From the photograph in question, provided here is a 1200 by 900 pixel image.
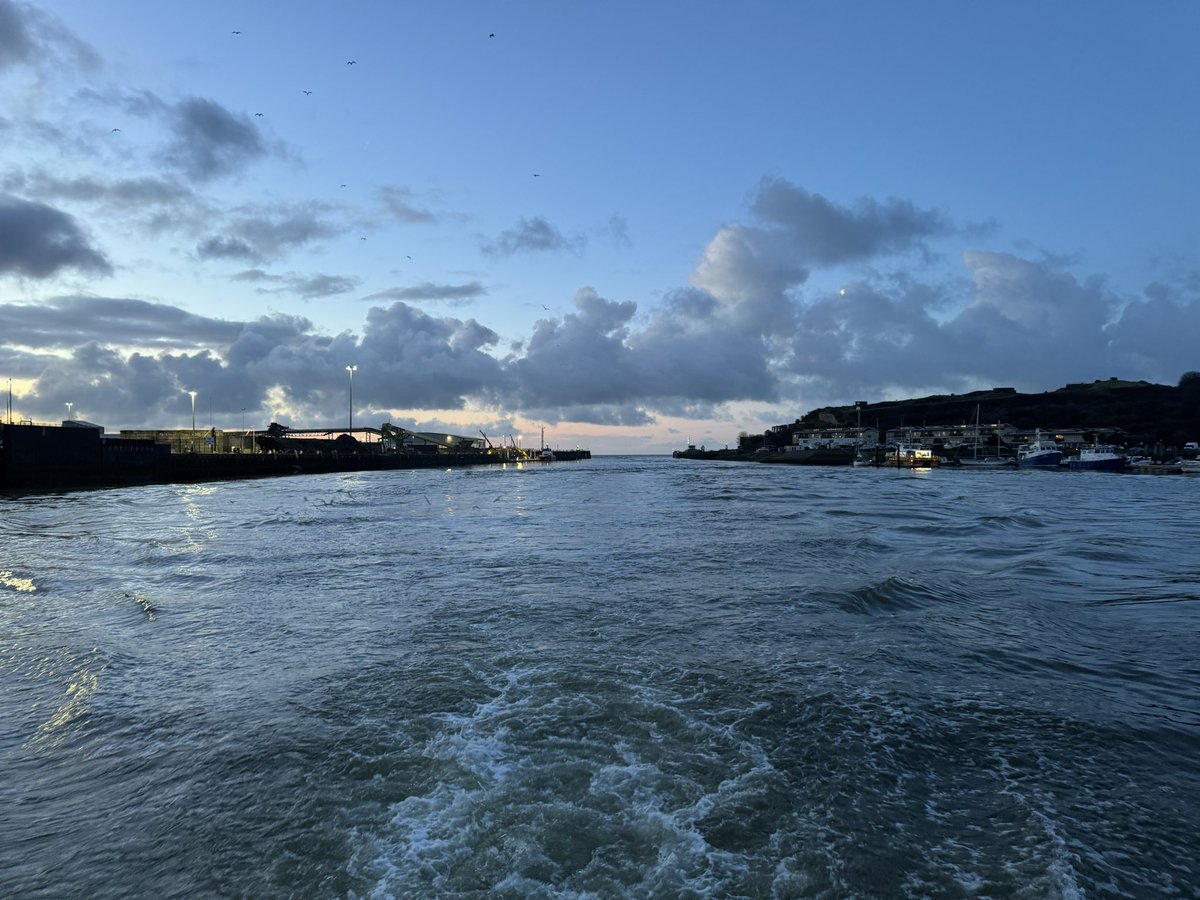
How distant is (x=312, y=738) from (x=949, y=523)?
25985 mm

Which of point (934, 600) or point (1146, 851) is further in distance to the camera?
point (934, 600)

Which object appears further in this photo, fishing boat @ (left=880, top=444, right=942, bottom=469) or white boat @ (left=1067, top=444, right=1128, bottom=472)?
fishing boat @ (left=880, top=444, right=942, bottom=469)

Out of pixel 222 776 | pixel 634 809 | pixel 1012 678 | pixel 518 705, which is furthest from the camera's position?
pixel 1012 678

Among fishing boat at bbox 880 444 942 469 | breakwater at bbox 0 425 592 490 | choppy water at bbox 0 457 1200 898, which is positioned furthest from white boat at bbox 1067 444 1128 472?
breakwater at bbox 0 425 592 490

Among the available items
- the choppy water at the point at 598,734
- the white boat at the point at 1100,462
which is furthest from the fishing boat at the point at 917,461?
the choppy water at the point at 598,734

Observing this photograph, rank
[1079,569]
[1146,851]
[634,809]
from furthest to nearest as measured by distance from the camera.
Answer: [1079,569], [634,809], [1146,851]

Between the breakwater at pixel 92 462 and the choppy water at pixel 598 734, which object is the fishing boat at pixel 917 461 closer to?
the breakwater at pixel 92 462

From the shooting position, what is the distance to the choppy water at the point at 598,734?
4145 millimetres

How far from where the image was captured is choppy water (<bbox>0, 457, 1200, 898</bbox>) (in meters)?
4.14

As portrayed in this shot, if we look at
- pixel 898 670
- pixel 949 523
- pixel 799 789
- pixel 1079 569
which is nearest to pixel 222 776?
pixel 799 789

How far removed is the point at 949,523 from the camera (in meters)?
25.5

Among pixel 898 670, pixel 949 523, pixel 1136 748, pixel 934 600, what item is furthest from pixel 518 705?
pixel 949 523

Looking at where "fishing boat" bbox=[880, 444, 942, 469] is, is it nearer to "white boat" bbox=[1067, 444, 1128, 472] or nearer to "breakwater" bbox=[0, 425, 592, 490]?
"white boat" bbox=[1067, 444, 1128, 472]

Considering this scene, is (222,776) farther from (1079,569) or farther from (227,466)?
(227,466)
